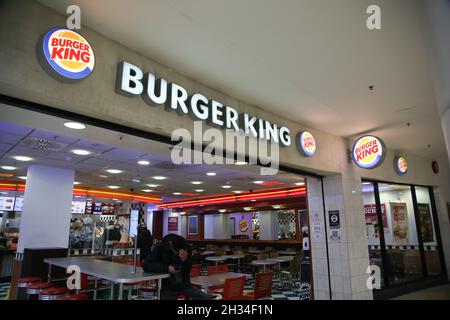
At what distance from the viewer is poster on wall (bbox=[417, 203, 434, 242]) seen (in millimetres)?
8491

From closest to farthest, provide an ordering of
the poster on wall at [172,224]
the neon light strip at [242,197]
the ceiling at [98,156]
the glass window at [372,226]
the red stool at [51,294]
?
1. the ceiling at [98,156]
2. the red stool at [51,294]
3. the glass window at [372,226]
4. the neon light strip at [242,197]
5. the poster on wall at [172,224]

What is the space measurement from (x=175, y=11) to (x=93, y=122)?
4.42 feet

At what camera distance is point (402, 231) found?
8.47 metres

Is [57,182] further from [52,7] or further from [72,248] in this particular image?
[52,7]

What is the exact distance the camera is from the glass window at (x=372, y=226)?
7047mm

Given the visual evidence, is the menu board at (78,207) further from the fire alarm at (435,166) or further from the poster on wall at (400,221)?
the fire alarm at (435,166)

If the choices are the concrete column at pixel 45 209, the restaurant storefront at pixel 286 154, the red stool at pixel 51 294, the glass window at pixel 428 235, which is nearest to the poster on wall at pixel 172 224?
the restaurant storefront at pixel 286 154

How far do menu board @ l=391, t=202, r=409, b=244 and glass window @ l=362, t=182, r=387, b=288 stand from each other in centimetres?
134

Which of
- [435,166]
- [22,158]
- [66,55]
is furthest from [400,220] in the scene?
[22,158]

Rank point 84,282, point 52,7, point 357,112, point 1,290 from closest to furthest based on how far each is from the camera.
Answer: point 52,7 < point 357,112 < point 84,282 < point 1,290

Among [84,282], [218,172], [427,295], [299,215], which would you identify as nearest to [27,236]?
[84,282]

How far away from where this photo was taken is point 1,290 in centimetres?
841

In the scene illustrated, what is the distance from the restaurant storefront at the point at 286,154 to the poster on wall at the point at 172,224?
8214 millimetres

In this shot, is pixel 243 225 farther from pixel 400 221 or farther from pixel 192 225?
pixel 400 221
